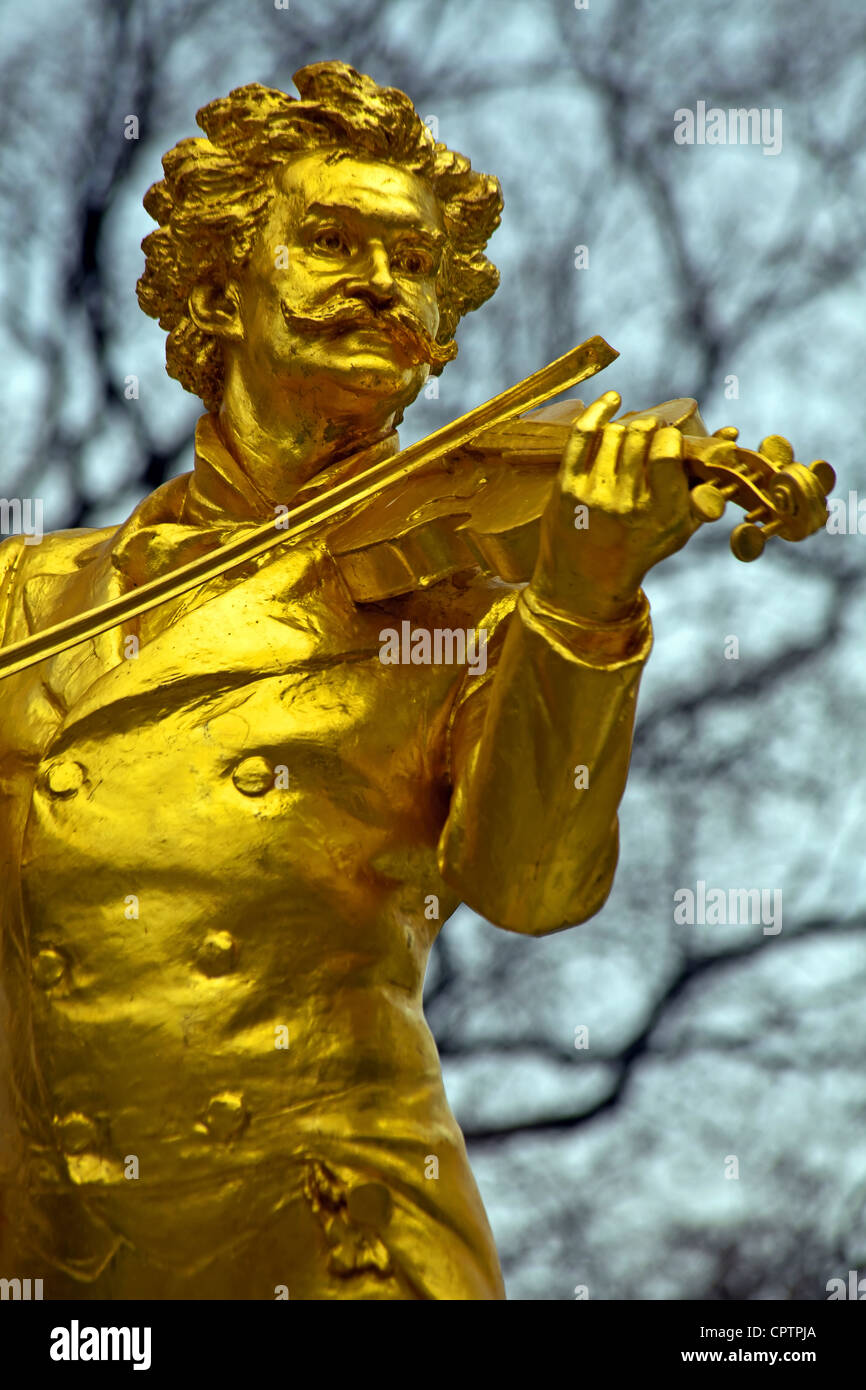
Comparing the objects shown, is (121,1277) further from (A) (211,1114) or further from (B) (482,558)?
(B) (482,558)

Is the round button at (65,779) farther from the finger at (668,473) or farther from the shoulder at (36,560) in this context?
the finger at (668,473)

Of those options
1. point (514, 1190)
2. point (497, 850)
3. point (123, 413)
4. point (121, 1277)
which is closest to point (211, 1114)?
point (121, 1277)

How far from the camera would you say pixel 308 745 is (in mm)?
2764

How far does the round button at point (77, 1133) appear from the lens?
2.67 metres

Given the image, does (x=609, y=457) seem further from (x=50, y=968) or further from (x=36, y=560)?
(x=36, y=560)

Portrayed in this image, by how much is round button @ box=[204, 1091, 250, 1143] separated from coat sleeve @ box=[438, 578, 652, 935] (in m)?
0.30

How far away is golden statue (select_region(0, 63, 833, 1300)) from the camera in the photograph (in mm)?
2584

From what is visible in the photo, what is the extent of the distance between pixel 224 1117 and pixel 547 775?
18.0 inches

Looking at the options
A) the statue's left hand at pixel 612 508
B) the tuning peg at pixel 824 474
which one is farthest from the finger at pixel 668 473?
the tuning peg at pixel 824 474

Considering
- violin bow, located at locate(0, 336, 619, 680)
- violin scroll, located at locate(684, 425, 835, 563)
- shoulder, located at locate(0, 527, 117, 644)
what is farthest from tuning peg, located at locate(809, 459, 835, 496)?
shoulder, located at locate(0, 527, 117, 644)

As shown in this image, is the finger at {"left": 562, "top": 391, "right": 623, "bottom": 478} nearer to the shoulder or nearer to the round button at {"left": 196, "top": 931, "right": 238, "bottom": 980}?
the round button at {"left": 196, "top": 931, "right": 238, "bottom": 980}

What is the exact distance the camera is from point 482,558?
8.77 ft

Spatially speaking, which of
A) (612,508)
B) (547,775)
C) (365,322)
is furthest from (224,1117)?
(365,322)

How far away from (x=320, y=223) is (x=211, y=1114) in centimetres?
95
